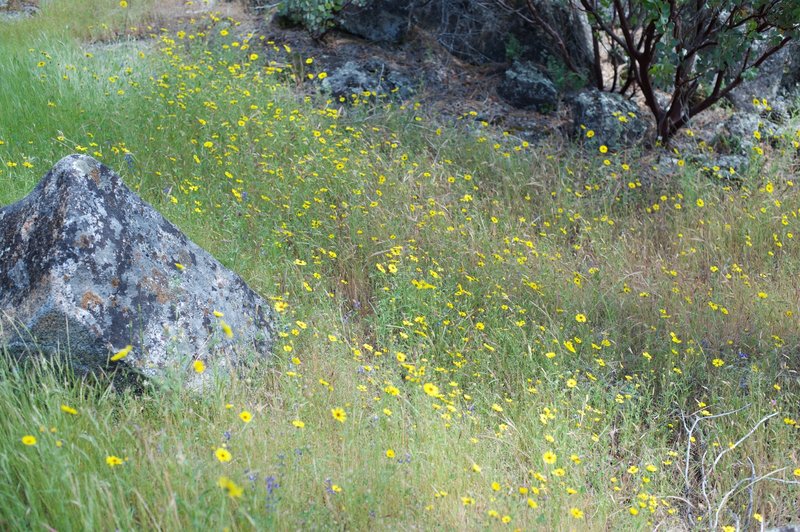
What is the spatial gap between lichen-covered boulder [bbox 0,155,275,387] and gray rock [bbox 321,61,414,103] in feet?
12.7

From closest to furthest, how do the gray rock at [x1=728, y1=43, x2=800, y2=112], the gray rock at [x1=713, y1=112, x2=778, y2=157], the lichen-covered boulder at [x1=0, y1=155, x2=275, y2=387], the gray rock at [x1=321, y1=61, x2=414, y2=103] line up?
the lichen-covered boulder at [x1=0, y1=155, x2=275, y2=387]
the gray rock at [x1=713, y1=112, x2=778, y2=157]
the gray rock at [x1=321, y1=61, x2=414, y2=103]
the gray rock at [x1=728, y1=43, x2=800, y2=112]

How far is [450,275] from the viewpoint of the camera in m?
4.59

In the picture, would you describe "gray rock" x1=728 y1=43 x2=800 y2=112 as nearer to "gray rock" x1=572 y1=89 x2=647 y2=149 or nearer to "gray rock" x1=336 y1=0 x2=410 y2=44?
"gray rock" x1=572 y1=89 x2=647 y2=149

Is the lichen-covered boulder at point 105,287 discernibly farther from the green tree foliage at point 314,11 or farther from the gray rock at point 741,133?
the gray rock at point 741,133

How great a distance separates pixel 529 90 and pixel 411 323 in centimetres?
414

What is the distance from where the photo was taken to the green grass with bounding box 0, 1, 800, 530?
8.48ft

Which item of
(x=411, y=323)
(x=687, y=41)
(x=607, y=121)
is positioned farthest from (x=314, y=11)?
(x=411, y=323)

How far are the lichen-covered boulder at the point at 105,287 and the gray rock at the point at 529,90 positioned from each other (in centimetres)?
463

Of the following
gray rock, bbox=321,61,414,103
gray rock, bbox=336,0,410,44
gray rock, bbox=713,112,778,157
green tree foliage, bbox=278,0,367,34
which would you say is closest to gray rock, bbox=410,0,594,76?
gray rock, bbox=336,0,410,44

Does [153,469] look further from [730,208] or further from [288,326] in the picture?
[730,208]

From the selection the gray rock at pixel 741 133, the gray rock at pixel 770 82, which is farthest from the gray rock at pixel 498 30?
the gray rock at pixel 770 82

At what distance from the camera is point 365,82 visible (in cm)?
729

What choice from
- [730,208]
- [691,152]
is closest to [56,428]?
[730,208]

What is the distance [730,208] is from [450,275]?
259 centimetres
